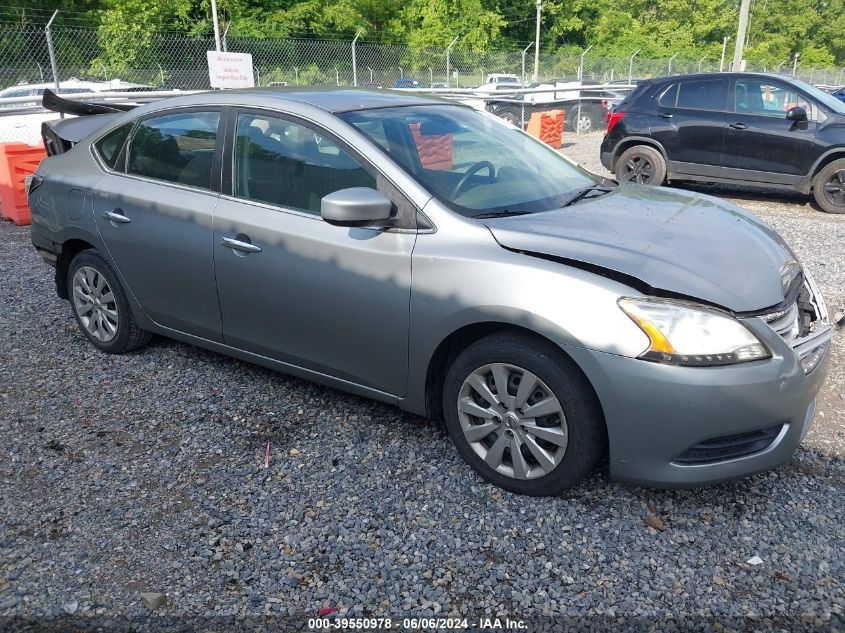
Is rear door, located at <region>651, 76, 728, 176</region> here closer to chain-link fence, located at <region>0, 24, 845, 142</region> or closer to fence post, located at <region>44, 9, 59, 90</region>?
chain-link fence, located at <region>0, 24, 845, 142</region>

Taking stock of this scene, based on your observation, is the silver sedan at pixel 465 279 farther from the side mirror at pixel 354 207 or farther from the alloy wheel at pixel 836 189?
the alloy wheel at pixel 836 189

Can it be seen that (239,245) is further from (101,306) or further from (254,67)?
(254,67)

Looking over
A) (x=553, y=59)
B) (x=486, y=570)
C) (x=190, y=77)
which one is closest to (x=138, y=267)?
(x=486, y=570)

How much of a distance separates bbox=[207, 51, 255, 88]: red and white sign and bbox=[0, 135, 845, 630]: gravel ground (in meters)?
12.4

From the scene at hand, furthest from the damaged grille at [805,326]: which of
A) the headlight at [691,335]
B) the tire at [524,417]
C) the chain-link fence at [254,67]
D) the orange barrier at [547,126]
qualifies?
the orange barrier at [547,126]

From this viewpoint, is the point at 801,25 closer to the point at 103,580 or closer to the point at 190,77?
the point at 190,77

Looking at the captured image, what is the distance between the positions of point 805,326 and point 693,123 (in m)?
7.62

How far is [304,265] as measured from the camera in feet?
11.4

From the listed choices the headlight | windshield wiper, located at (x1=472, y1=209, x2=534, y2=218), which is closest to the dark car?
windshield wiper, located at (x1=472, y1=209, x2=534, y2=218)

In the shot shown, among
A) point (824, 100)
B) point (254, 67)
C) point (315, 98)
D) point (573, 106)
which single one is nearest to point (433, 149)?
point (315, 98)

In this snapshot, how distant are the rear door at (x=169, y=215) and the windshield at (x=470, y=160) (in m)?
0.97

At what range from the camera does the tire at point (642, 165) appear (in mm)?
10133

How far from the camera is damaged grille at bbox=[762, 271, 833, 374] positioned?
2857mm

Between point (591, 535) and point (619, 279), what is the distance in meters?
1.06
